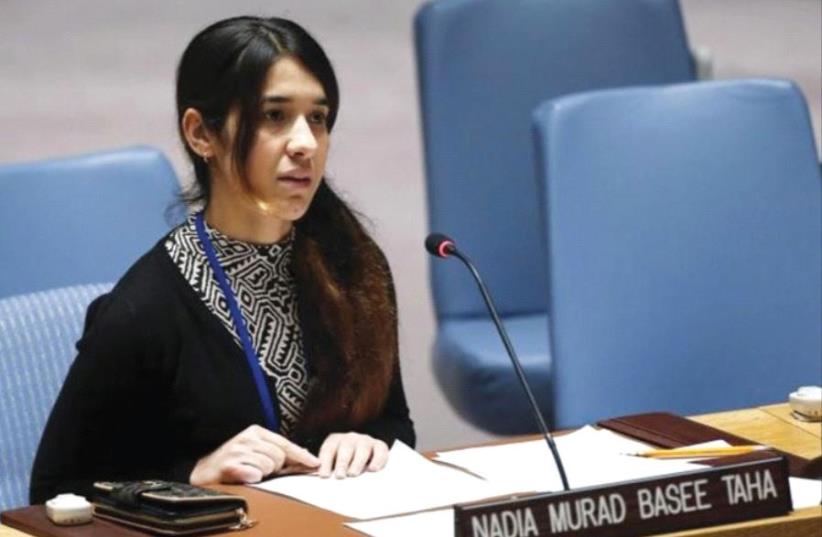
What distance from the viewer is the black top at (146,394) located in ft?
9.52

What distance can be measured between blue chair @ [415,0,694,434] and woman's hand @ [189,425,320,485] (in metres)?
1.41

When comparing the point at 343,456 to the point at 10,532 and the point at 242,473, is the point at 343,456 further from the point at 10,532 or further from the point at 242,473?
the point at 10,532

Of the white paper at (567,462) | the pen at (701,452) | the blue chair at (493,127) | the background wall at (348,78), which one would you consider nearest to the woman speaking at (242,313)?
the white paper at (567,462)

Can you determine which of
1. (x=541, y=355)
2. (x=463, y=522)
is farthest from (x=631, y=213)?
(x=463, y=522)

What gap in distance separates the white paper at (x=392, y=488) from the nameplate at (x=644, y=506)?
33 centimetres

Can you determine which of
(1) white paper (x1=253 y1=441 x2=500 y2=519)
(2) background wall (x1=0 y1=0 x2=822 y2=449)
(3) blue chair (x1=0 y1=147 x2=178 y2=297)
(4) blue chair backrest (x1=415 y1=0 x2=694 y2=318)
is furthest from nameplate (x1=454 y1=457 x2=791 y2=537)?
(2) background wall (x1=0 y1=0 x2=822 y2=449)

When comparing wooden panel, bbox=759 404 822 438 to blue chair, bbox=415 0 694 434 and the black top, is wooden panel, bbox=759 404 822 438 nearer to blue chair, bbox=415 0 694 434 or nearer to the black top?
the black top

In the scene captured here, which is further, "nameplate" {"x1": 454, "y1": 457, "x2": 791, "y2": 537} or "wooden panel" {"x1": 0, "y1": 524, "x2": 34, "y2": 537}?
"wooden panel" {"x1": 0, "y1": 524, "x2": 34, "y2": 537}

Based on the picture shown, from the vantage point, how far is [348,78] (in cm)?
501

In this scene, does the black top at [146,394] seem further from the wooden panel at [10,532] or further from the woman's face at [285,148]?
the wooden panel at [10,532]

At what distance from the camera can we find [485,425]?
415cm

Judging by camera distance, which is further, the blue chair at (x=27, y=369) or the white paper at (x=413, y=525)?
the blue chair at (x=27, y=369)

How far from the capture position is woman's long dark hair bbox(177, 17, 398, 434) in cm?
302

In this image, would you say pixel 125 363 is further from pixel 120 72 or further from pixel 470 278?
pixel 120 72
